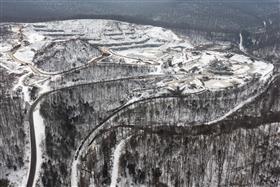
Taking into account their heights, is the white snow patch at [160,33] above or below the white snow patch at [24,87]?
above

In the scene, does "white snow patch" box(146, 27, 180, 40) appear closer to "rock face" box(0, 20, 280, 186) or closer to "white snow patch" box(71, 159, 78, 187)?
"rock face" box(0, 20, 280, 186)

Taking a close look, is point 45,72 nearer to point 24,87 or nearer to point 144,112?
point 24,87

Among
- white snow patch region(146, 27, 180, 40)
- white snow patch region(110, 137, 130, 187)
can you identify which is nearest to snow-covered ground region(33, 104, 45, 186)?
white snow patch region(110, 137, 130, 187)

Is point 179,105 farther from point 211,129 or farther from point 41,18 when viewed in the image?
point 41,18

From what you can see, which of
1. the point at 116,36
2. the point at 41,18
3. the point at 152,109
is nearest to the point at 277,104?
the point at 152,109

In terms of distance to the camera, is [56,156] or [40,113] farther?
[40,113]

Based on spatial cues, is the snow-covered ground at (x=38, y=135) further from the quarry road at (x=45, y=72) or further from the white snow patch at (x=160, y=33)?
the white snow patch at (x=160, y=33)

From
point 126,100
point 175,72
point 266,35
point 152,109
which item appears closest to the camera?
point 152,109

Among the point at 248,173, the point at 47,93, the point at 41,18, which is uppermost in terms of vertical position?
the point at 41,18

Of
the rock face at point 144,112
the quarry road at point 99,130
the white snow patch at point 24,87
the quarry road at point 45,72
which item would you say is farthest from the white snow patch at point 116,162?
the quarry road at point 45,72
